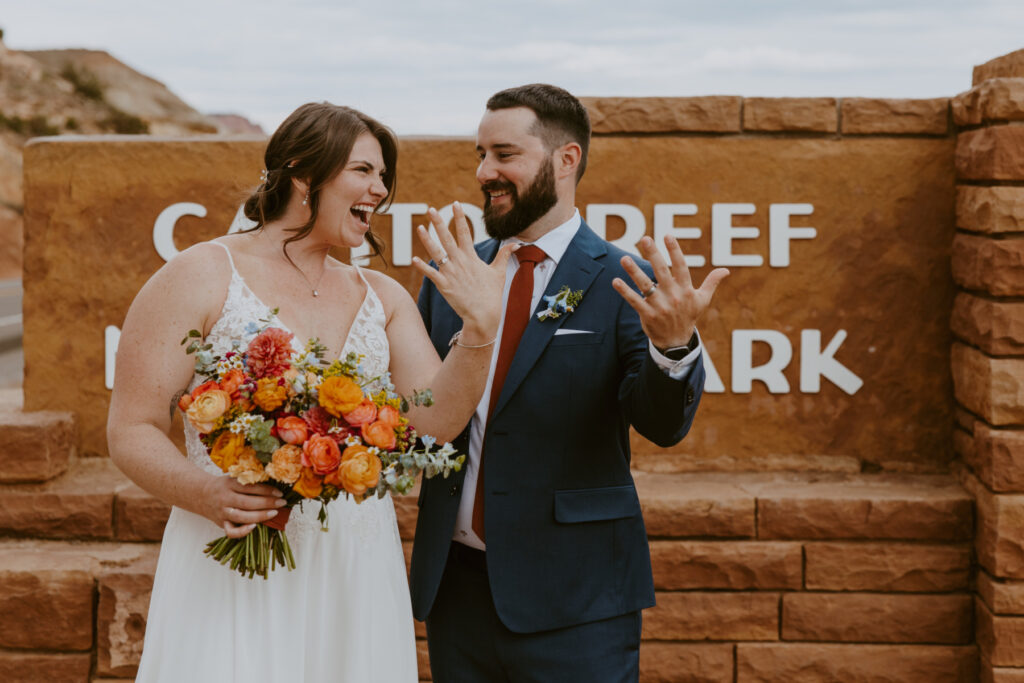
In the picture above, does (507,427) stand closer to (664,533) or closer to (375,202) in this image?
(375,202)

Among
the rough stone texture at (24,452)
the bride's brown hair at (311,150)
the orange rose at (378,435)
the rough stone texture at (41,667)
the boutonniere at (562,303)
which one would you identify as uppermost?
the bride's brown hair at (311,150)

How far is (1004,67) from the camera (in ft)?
14.1

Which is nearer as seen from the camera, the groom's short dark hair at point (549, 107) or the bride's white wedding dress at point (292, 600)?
the bride's white wedding dress at point (292, 600)

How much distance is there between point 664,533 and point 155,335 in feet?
8.49

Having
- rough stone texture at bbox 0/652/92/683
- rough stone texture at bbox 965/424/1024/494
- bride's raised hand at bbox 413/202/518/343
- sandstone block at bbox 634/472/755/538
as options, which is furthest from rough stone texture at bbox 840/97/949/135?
rough stone texture at bbox 0/652/92/683

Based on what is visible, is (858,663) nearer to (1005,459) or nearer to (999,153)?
(1005,459)

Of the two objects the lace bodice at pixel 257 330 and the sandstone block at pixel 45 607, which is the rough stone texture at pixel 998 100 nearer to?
the lace bodice at pixel 257 330

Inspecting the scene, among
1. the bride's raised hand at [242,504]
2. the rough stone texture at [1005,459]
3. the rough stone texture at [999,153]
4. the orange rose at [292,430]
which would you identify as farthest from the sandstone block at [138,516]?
the rough stone texture at [999,153]

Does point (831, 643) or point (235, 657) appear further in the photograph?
point (831, 643)

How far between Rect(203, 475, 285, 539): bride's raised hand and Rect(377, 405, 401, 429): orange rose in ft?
0.94

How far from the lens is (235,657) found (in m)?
2.44

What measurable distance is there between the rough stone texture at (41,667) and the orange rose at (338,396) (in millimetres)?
2858

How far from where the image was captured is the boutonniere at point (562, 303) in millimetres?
2758

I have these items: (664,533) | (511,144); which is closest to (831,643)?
(664,533)
